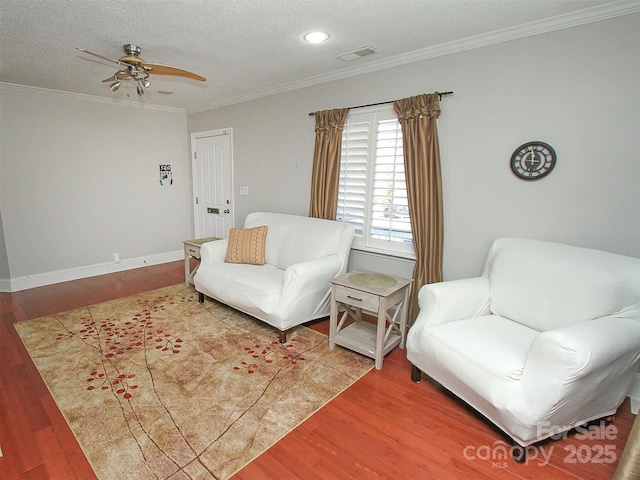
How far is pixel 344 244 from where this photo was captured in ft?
10.2

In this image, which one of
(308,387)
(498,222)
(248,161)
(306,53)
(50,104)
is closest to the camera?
(308,387)

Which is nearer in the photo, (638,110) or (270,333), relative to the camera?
(638,110)

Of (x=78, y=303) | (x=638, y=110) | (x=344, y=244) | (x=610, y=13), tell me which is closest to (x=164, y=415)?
(x=344, y=244)

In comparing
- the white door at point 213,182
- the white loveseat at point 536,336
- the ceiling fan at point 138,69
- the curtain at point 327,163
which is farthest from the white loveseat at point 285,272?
the ceiling fan at point 138,69

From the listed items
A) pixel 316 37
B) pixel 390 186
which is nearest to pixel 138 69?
pixel 316 37

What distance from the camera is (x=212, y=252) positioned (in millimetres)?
3510

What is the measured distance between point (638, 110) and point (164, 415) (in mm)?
3435

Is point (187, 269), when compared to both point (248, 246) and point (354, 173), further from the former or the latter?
A: point (354, 173)

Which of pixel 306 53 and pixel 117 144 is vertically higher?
pixel 306 53

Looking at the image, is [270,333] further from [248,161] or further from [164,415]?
[248,161]

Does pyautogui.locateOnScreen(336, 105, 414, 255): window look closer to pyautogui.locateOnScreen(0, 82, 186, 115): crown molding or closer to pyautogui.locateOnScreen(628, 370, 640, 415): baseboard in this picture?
pyautogui.locateOnScreen(628, 370, 640, 415): baseboard

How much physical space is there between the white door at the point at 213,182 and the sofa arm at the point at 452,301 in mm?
3398

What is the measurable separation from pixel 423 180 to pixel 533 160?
0.79m

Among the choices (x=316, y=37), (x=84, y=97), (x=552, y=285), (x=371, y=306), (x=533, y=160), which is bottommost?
(x=371, y=306)
